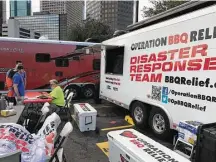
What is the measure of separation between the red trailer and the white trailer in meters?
4.10

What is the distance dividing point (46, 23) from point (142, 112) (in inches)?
1082

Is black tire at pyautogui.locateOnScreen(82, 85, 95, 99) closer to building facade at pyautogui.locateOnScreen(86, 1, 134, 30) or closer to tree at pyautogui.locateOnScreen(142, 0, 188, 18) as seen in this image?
tree at pyautogui.locateOnScreen(142, 0, 188, 18)

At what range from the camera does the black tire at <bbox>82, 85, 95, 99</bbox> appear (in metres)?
10.8

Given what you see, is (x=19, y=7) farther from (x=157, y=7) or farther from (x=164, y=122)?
(x=164, y=122)

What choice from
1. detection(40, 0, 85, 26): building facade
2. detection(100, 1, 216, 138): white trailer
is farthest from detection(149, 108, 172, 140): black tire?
detection(40, 0, 85, 26): building facade

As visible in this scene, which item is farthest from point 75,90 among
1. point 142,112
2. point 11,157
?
point 11,157

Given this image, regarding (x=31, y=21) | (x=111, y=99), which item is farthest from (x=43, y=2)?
(x=111, y=99)

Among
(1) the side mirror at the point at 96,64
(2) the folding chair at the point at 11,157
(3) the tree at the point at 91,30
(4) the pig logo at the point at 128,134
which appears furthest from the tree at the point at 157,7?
(2) the folding chair at the point at 11,157

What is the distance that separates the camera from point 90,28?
1057 inches

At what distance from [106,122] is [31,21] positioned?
88.7 feet

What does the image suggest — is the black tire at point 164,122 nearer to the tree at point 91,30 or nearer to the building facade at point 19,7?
the tree at point 91,30

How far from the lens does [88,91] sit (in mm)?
10914

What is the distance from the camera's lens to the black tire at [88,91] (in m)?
10.8

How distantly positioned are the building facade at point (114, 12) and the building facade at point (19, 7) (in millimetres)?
6948
